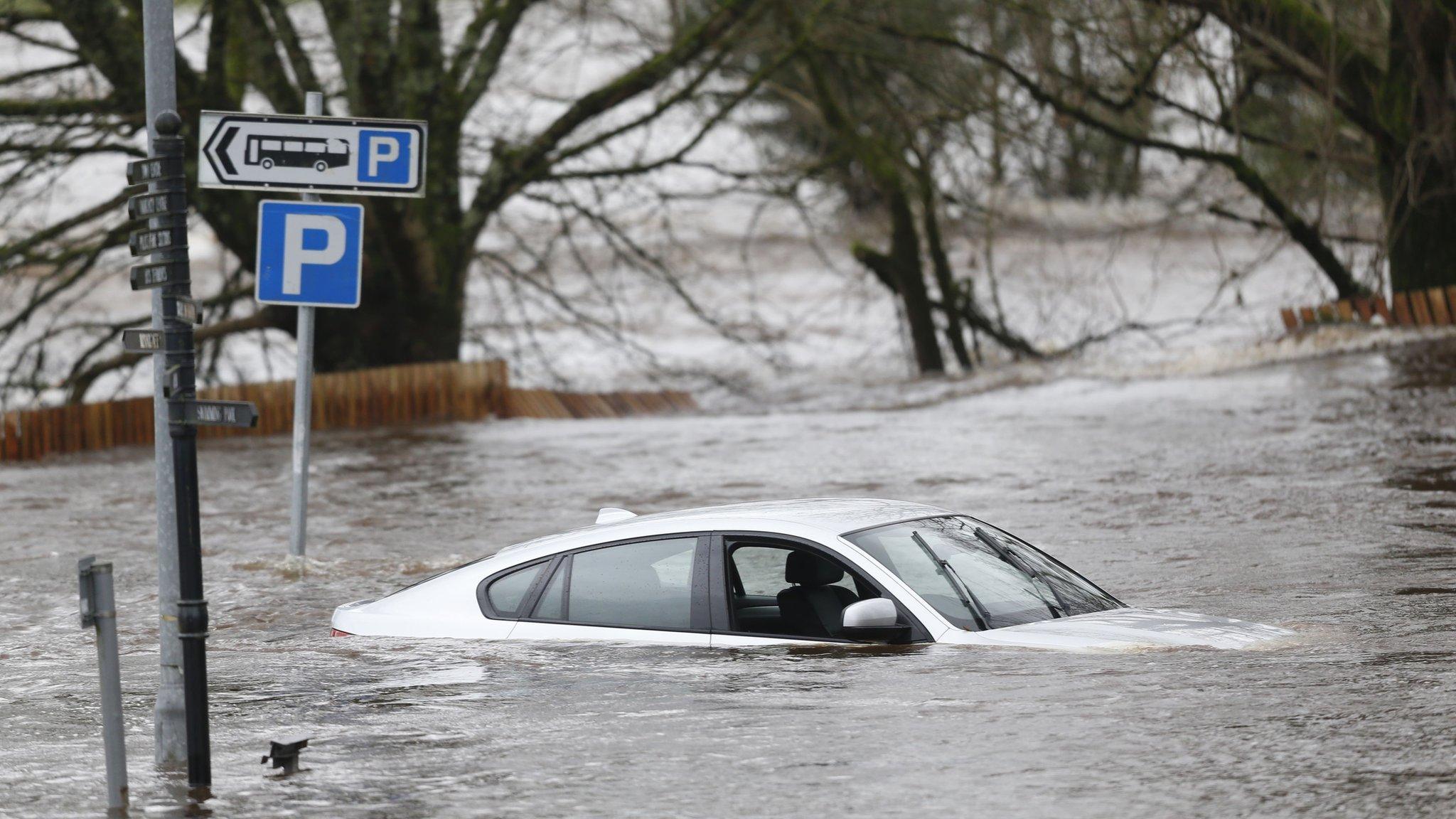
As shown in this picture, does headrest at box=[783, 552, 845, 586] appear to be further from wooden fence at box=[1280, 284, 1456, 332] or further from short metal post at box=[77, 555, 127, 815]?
wooden fence at box=[1280, 284, 1456, 332]

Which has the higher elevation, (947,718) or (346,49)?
(346,49)

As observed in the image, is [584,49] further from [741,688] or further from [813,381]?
[741,688]

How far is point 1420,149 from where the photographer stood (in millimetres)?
24844

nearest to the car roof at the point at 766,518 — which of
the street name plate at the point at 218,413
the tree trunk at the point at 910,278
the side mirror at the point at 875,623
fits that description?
the side mirror at the point at 875,623

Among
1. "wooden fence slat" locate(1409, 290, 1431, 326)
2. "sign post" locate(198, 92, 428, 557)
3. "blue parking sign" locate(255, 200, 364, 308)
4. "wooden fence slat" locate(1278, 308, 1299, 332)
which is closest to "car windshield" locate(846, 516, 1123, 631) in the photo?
"sign post" locate(198, 92, 428, 557)

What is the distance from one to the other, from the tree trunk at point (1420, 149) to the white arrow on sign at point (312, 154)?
616 inches

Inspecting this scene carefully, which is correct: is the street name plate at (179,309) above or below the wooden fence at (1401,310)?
below

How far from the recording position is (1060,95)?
25016 millimetres

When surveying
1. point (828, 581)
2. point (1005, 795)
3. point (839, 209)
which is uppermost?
point (839, 209)

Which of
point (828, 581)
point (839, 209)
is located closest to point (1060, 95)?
point (839, 209)

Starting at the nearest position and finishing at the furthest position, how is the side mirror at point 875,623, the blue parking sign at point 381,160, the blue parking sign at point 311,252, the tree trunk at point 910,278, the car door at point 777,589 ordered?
the side mirror at point 875,623 < the car door at point 777,589 < the blue parking sign at point 381,160 < the blue parking sign at point 311,252 < the tree trunk at point 910,278

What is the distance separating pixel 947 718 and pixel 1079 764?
0.79m

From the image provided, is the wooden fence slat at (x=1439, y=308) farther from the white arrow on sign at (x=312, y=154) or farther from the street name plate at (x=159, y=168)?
the street name plate at (x=159, y=168)

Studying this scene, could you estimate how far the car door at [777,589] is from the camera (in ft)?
24.6
